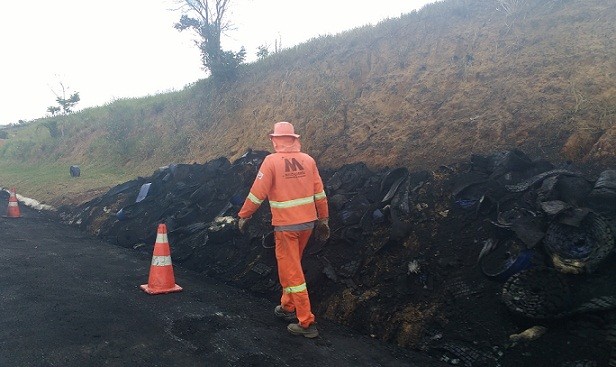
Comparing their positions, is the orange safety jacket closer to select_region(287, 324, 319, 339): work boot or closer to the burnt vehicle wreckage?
select_region(287, 324, 319, 339): work boot

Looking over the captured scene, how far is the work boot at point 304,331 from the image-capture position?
4.17 meters

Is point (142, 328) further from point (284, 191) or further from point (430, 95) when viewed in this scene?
point (430, 95)

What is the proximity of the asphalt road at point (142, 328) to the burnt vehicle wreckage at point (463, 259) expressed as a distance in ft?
1.30

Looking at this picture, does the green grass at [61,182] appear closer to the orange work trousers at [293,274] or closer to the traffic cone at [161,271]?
the traffic cone at [161,271]

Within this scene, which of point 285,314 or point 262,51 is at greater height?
point 262,51

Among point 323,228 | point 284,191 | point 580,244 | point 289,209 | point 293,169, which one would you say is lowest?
point 580,244

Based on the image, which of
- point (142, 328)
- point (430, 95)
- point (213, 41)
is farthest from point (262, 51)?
point (142, 328)

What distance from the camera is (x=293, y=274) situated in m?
4.36

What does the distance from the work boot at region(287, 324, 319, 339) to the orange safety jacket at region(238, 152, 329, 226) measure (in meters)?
1.08

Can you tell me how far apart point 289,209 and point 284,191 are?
0.21 m

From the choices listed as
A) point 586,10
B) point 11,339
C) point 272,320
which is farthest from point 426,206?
point 586,10

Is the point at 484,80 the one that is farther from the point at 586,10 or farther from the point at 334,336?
the point at 334,336

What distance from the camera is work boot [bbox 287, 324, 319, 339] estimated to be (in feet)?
13.7

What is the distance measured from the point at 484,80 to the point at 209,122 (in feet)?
38.6
